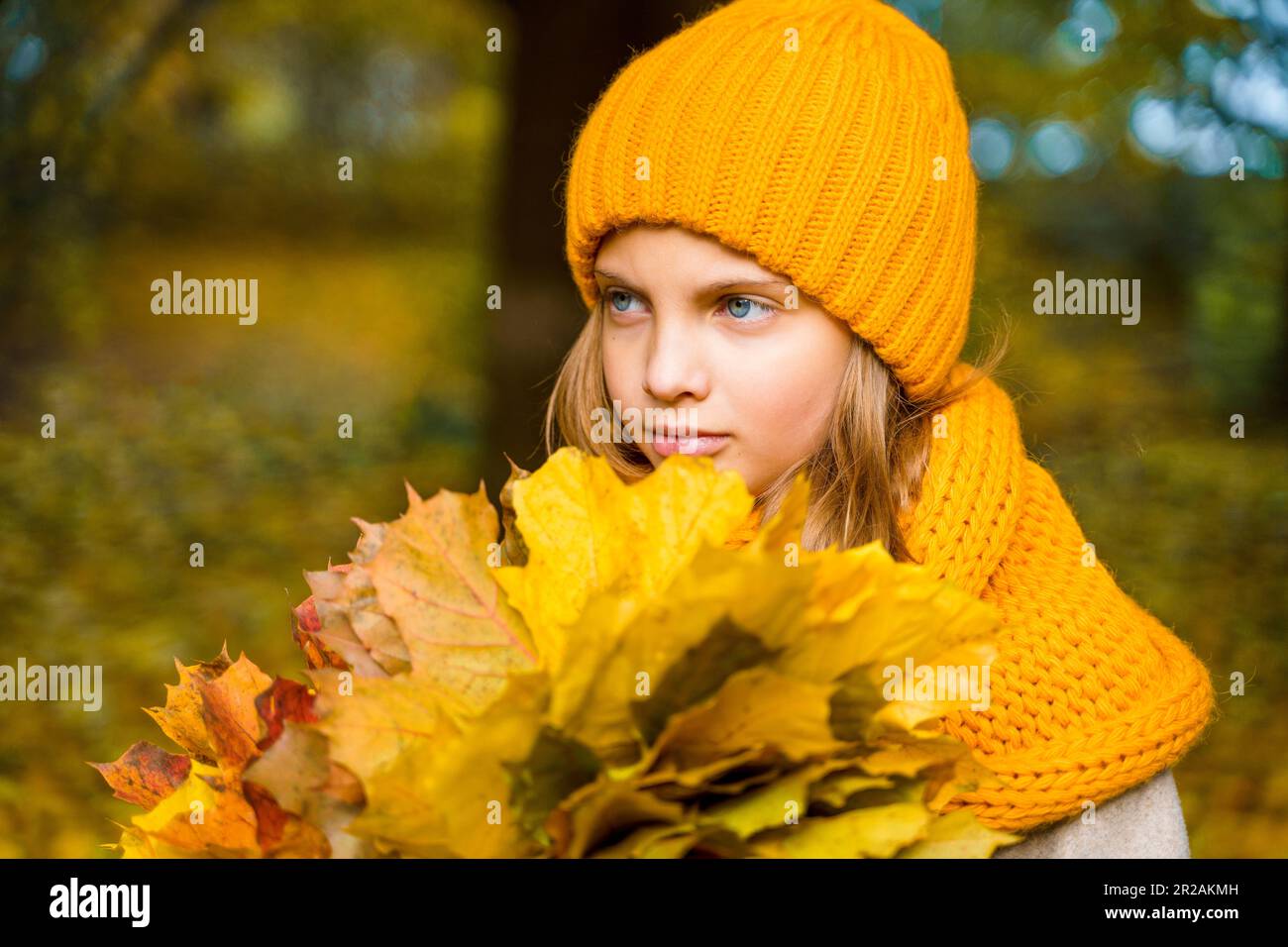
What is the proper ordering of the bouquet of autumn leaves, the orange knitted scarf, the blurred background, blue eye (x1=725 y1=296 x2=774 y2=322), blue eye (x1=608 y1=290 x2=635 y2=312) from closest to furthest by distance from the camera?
1. the bouquet of autumn leaves
2. the orange knitted scarf
3. blue eye (x1=725 y1=296 x2=774 y2=322)
4. blue eye (x1=608 y1=290 x2=635 y2=312)
5. the blurred background

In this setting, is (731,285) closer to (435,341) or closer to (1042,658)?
(1042,658)

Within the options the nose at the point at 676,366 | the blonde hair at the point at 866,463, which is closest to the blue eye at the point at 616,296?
the nose at the point at 676,366

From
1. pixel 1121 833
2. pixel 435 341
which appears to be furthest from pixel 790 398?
pixel 435 341

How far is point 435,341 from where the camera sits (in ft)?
32.7

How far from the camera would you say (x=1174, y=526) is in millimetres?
5582

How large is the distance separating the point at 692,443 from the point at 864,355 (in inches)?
13.5

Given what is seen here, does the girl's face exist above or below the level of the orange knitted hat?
below

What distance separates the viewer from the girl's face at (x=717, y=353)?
5.27 ft

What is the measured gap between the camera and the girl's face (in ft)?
5.27

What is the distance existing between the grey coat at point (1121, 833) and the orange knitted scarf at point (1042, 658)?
55 millimetres

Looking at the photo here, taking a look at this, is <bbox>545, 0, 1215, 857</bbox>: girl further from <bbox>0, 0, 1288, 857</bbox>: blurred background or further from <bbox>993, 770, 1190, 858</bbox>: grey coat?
<bbox>0, 0, 1288, 857</bbox>: blurred background

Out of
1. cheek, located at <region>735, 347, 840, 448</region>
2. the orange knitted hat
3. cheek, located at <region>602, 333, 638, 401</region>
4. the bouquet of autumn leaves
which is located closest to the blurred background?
the orange knitted hat

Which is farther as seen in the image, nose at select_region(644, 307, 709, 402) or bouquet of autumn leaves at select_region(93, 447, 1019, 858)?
nose at select_region(644, 307, 709, 402)
